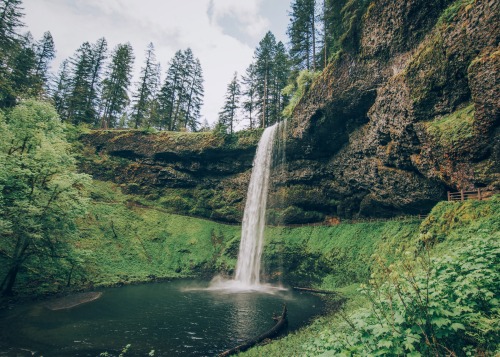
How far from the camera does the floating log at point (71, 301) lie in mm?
13934

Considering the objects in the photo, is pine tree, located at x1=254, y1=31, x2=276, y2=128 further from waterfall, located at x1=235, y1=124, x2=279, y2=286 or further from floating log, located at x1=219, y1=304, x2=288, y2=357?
floating log, located at x1=219, y1=304, x2=288, y2=357

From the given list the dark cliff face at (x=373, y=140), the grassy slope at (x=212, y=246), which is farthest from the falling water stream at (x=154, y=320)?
the dark cliff face at (x=373, y=140)

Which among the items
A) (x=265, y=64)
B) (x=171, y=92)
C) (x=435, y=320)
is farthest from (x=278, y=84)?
(x=435, y=320)

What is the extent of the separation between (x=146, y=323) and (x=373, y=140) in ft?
64.3

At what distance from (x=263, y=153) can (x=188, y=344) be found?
70.3ft

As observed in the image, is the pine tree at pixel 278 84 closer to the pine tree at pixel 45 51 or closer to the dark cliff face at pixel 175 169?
the dark cliff face at pixel 175 169

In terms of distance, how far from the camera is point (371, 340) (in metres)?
3.70

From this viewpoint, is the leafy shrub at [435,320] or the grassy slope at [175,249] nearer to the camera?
the leafy shrub at [435,320]

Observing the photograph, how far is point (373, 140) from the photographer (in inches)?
810

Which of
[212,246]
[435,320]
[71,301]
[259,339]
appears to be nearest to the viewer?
[435,320]

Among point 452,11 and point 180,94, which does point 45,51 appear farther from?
point 452,11

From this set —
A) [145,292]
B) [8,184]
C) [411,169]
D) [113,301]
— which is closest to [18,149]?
[8,184]

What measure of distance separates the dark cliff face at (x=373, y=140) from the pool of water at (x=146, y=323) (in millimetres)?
11192

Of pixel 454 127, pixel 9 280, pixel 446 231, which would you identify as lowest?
pixel 9 280
